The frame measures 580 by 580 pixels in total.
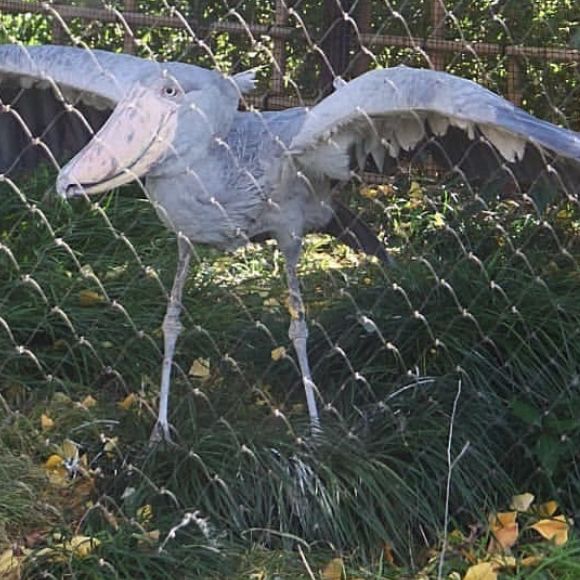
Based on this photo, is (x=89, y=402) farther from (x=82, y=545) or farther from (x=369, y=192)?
(x=369, y=192)

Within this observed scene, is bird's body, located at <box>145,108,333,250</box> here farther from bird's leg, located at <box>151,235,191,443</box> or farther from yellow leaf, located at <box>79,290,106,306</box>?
yellow leaf, located at <box>79,290,106,306</box>

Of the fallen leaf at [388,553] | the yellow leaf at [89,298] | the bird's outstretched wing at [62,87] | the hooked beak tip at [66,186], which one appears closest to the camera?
the hooked beak tip at [66,186]

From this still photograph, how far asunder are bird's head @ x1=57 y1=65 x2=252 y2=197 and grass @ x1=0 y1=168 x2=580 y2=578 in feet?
0.51

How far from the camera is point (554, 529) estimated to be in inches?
100

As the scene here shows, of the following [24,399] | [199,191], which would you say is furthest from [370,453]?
[24,399]

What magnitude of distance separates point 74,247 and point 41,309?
0.41 m

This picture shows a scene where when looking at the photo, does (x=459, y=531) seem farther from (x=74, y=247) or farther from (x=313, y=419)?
(x=74, y=247)

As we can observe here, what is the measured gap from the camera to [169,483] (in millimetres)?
2543

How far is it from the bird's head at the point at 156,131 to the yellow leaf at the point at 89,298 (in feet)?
2.45

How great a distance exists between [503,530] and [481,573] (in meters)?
0.21

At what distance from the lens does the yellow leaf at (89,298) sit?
337 cm

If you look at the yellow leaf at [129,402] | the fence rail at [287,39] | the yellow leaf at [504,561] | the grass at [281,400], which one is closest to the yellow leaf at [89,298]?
the grass at [281,400]

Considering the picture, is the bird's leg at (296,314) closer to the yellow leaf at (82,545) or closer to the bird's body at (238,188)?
the bird's body at (238,188)

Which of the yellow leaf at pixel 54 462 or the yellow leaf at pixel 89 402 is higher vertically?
the yellow leaf at pixel 54 462
